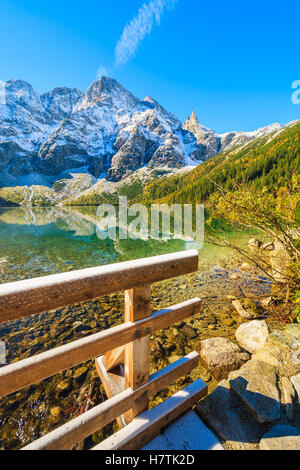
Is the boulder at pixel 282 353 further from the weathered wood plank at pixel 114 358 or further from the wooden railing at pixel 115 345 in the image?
the weathered wood plank at pixel 114 358

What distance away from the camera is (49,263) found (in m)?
15.2

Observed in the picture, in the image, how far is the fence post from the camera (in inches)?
75.7

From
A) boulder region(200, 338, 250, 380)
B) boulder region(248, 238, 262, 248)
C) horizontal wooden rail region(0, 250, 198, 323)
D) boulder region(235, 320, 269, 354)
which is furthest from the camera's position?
boulder region(248, 238, 262, 248)

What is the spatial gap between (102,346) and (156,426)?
1410 mm

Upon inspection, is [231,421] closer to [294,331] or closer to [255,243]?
[294,331]

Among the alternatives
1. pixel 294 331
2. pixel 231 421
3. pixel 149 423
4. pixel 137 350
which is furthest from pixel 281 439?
pixel 294 331

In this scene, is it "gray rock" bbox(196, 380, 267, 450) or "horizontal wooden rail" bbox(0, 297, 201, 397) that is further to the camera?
"gray rock" bbox(196, 380, 267, 450)

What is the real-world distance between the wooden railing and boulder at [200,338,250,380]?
197 centimetres

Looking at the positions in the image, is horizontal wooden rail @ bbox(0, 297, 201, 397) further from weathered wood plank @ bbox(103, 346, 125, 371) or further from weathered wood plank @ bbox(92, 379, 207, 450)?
weathered wood plank @ bbox(103, 346, 125, 371)

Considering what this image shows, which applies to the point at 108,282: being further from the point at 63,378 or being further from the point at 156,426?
the point at 63,378

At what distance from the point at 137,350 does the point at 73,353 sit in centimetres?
72

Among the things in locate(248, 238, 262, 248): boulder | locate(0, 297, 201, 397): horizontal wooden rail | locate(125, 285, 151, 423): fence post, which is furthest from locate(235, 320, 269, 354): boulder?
locate(248, 238, 262, 248): boulder

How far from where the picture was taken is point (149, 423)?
2143 mm
